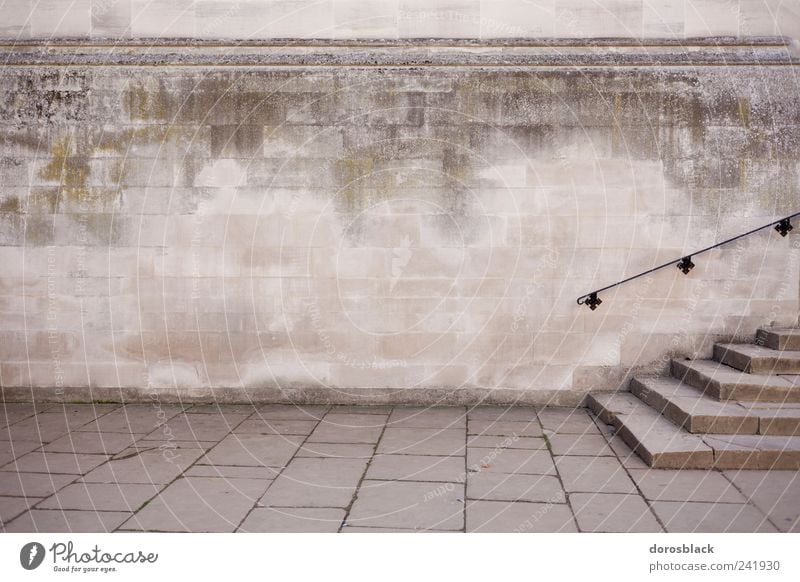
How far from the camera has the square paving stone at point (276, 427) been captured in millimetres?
6586

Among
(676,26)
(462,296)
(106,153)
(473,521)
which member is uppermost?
(676,26)

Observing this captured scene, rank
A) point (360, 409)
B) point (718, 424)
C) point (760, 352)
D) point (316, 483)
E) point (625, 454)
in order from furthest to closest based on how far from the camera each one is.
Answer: point (360, 409)
point (760, 352)
point (718, 424)
point (625, 454)
point (316, 483)

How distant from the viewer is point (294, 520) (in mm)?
4430

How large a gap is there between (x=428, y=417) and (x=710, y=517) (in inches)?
130

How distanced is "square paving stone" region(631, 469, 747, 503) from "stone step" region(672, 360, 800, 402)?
1320 millimetres

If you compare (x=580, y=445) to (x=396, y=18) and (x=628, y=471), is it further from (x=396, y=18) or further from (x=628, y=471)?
(x=396, y=18)

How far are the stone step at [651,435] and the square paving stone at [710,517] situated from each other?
2.55 feet

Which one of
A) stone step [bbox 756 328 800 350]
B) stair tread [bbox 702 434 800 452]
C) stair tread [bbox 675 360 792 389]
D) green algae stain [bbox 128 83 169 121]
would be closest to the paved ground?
stair tread [bbox 702 434 800 452]

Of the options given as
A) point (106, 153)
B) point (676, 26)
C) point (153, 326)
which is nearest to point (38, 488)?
point (153, 326)

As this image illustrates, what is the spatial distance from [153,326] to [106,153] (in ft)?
7.08

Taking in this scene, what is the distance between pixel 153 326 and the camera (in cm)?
777

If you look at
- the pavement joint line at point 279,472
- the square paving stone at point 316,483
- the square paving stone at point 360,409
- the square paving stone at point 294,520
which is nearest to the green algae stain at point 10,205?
the pavement joint line at point 279,472

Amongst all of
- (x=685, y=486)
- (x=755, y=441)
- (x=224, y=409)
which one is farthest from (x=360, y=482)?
(x=755, y=441)

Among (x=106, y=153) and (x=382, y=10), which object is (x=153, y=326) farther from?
(x=382, y=10)
